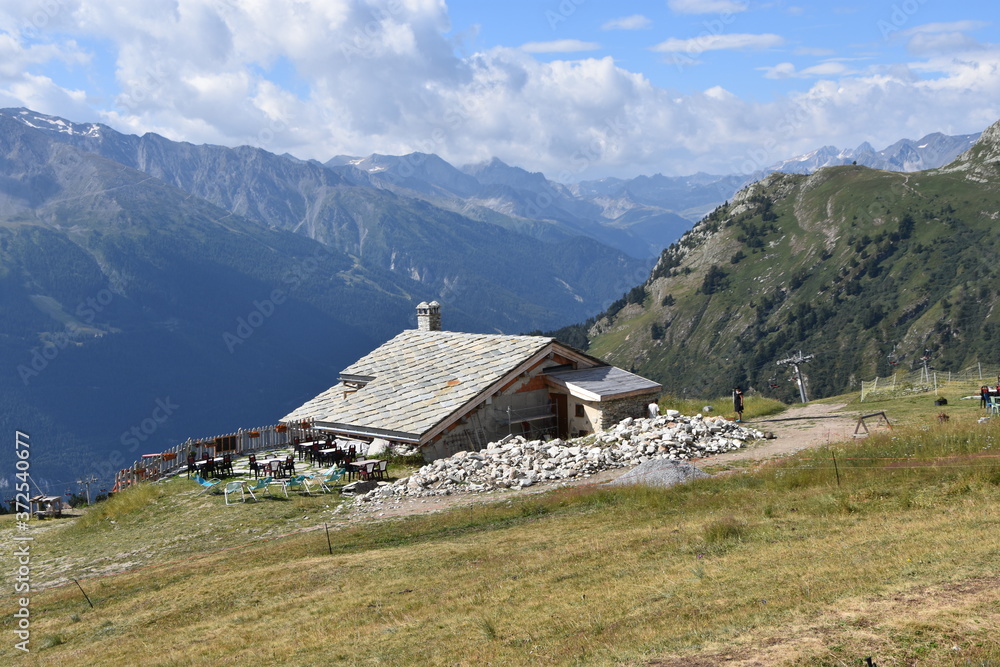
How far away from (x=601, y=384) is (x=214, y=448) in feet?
57.6

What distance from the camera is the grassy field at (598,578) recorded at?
352 inches

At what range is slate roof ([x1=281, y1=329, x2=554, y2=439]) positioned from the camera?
101 feet

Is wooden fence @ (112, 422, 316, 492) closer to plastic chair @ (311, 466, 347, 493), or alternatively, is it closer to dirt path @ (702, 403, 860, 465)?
plastic chair @ (311, 466, 347, 493)

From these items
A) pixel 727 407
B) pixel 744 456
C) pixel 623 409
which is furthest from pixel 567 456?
pixel 727 407

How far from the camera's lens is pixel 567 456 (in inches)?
999

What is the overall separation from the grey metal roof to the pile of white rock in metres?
3.45

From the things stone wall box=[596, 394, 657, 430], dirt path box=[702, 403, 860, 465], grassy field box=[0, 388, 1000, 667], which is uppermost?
stone wall box=[596, 394, 657, 430]

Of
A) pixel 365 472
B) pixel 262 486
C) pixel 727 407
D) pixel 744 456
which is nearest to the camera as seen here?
pixel 744 456

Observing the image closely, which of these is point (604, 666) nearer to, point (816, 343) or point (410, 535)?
point (410, 535)

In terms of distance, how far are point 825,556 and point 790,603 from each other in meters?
2.58

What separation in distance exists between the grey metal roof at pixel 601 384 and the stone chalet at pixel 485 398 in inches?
1.6

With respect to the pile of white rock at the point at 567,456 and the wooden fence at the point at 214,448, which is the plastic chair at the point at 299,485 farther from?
the wooden fence at the point at 214,448

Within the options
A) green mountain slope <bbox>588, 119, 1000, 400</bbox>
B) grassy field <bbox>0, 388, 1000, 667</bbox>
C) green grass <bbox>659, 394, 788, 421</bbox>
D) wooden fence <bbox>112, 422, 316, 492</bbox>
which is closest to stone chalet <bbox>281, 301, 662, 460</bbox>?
wooden fence <bbox>112, 422, 316, 492</bbox>

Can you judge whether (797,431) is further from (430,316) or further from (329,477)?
(430,316)
